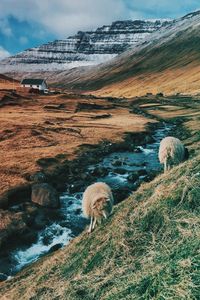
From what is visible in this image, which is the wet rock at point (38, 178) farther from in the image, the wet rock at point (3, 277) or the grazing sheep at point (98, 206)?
the grazing sheep at point (98, 206)

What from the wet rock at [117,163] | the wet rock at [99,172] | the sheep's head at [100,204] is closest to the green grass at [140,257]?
the sheep's head at [100,204]

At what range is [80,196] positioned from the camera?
38.7 meters

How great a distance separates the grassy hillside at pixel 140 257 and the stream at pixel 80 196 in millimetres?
9133

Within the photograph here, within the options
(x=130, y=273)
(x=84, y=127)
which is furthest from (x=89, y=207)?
(x=84, y=127)

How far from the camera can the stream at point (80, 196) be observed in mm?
27516

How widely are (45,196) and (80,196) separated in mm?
3678

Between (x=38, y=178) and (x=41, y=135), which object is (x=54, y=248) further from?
(x=41, y=135)

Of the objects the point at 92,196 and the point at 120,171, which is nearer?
the point at 92,196

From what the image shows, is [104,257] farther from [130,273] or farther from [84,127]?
[84,127]

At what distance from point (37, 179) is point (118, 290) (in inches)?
1248

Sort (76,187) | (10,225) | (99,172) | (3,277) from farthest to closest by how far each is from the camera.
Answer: (99,172) → (76,187) → (10,225) → (3,277)

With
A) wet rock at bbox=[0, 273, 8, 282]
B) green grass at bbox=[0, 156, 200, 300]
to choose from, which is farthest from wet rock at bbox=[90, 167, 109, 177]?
green grass at bbox=[0, 156, 200, 300]

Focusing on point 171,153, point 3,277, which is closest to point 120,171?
point 171,153

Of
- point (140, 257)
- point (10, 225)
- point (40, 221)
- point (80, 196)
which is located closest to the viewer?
point (140, 257)
